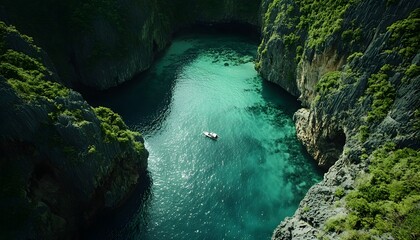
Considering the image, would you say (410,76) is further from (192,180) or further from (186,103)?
(186,103)

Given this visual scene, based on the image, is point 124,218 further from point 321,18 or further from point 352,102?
point 321,18

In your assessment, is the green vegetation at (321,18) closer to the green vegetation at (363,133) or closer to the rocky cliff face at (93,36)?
the green vegetation at (363,133)

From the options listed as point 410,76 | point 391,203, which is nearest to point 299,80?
point 410,76

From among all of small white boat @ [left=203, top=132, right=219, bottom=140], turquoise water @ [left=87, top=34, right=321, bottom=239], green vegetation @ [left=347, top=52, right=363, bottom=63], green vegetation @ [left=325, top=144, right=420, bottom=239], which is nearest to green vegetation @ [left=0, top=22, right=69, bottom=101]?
turquoise water @ [left=87, top=34, right=321, bottom=239]

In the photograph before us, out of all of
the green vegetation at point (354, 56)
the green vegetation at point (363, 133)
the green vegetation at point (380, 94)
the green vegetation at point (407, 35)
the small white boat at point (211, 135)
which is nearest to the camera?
the green vegetation at point (407, 35)

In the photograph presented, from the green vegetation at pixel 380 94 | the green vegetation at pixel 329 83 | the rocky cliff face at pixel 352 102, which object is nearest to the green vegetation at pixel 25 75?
the rocky cliff face at pixel 352 102

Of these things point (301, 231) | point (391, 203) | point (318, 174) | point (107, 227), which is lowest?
point (107, 227)
